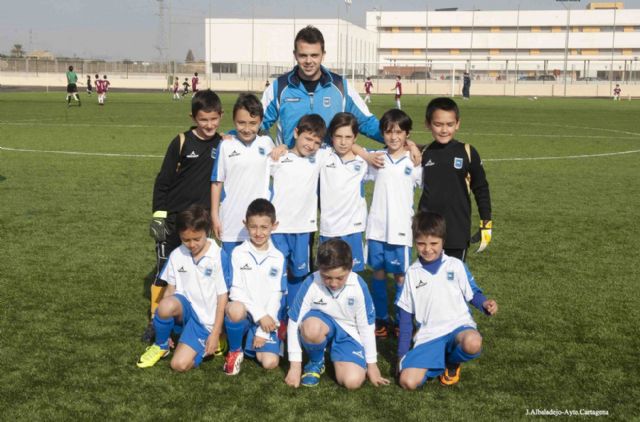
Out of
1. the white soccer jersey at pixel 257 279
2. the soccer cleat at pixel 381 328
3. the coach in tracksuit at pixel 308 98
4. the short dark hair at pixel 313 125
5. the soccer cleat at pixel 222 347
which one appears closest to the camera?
the white soccer jersey at pixel 257 279

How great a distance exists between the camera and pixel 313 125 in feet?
17.8

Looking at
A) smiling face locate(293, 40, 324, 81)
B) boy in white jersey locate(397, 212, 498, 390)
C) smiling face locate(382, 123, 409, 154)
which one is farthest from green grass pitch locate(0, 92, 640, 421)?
smiling face locate(293, 40, 324, 81)

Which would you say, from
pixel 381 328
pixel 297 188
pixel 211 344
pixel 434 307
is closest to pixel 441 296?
pixel 434 307

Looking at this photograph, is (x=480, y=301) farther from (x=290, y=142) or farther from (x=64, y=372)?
(x=64, y=372)

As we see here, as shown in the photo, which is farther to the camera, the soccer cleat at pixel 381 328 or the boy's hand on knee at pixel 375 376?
the soccer cleat at pixel 381 328

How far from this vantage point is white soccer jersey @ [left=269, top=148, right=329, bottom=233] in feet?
18.3

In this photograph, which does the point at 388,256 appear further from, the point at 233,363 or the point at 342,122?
the point at 233,363

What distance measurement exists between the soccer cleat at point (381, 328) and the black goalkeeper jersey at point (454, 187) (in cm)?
91

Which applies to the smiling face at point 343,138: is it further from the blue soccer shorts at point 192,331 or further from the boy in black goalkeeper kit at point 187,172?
the blue soccer shorts at point 192,331

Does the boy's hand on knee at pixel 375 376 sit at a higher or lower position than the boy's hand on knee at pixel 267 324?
lower

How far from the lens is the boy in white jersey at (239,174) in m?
5.56

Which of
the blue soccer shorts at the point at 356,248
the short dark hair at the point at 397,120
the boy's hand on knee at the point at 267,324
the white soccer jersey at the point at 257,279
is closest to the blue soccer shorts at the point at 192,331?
the white soccer jersey at the point at 257,279

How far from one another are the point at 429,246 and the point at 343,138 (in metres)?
1.18

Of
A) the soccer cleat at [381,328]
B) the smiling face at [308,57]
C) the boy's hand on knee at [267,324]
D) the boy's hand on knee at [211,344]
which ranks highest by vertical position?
the smiling face at [308,57]
